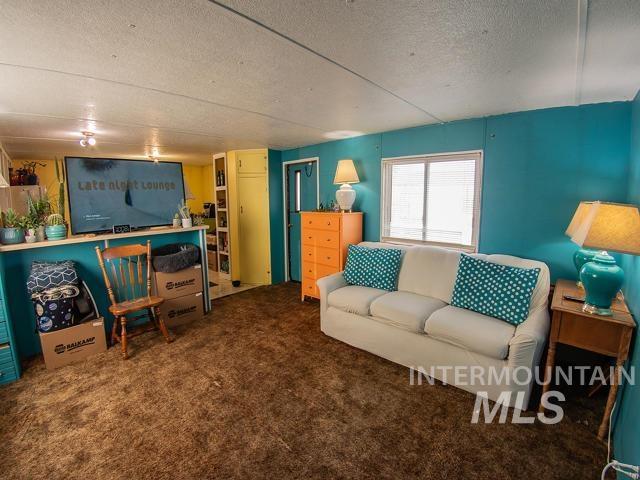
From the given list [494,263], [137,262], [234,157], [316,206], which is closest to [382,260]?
[494,263]

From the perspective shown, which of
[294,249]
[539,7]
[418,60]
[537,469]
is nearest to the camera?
[539,7]

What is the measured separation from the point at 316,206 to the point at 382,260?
1.84 metres

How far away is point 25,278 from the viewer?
2.79m

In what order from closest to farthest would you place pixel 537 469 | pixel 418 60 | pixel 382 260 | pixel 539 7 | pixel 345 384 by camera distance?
pixel 539 7 < pixel 537 469 < pixel 418 60 < pixel 345 384 < pixel 382 260

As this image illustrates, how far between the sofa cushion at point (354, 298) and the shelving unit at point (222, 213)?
2745 millimetres

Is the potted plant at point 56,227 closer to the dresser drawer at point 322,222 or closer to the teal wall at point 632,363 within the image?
the dresser drawer at point 322,222

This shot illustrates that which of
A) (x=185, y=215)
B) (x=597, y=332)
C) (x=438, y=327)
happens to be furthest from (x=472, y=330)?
(x=185, y=215)

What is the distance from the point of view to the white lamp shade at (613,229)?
5.61ft

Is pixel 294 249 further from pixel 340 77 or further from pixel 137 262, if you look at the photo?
pixel 340 77

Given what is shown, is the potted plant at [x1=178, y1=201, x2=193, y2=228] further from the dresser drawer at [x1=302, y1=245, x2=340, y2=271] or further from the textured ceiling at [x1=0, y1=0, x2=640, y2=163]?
the dresser drawer at [x1=302, y1=245, x2=340, y2=271]

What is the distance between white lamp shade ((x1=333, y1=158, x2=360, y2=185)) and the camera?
389 cm

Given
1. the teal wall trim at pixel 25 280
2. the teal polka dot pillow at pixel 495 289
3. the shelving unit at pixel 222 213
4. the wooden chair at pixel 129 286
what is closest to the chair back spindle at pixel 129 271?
the wooden chair at pixel 129 286

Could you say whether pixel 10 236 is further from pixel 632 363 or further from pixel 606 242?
pixel 632 363

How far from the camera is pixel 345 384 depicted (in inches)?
94.6
